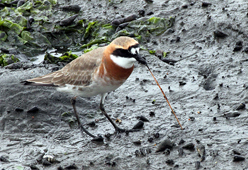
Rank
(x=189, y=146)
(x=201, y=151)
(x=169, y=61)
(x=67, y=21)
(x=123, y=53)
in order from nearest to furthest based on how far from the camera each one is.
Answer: (x=201, y=151)
(x=189, y=146)
(x=123, y=53)
(x=169, y=61)
(x=67, y=21)

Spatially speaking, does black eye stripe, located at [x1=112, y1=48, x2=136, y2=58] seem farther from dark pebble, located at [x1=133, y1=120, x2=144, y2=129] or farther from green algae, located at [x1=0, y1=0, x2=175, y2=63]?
green algae, located at [x1=0, y1=0, x2=175, y2=63]

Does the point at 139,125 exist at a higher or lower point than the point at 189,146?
lower

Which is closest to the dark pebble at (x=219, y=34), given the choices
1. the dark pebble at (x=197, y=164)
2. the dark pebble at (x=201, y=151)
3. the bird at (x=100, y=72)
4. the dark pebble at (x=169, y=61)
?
the dark pebble at (x=169, y=61)

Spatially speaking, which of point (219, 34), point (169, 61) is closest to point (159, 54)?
point (169, 61)

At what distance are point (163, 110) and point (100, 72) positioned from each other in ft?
5.19

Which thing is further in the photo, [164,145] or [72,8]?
[72,8]

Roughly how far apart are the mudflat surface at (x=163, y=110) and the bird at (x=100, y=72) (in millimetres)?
481

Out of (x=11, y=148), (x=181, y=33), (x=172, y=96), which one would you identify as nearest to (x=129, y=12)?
(x=181, y=33)

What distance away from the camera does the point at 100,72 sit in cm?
590

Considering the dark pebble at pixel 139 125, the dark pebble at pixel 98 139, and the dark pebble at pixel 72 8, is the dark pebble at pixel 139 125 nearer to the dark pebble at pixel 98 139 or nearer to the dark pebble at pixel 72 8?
the dark pebble at pixel 98 139

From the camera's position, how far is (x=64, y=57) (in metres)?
8.60

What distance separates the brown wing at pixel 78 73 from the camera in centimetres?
614

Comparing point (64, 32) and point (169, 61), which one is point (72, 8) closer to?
point (64, 32)

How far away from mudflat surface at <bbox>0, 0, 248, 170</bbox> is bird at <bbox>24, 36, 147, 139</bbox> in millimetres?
481
